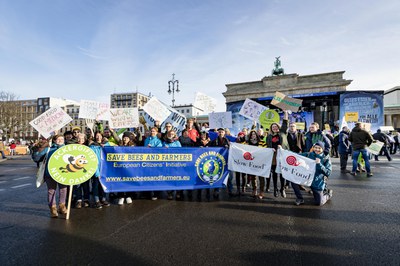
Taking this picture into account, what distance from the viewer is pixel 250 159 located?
5609mm

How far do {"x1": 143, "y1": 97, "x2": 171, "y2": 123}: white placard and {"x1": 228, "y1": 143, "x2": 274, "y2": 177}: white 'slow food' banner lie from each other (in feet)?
12.0

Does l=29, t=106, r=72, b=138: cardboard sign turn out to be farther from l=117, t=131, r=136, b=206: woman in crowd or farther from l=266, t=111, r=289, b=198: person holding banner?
l=266, t=111, r=289, b=198: person holding banner

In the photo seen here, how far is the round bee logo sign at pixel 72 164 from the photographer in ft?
13.8

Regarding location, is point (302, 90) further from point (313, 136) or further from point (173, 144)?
point (173, 144)

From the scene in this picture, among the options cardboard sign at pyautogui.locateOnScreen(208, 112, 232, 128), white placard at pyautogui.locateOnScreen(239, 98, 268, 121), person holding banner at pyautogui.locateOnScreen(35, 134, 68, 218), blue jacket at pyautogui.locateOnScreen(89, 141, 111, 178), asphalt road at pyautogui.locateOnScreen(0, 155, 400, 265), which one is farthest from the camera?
cardboard sign at pyautogui.locateOnScreen(208, 112, 232, 128)

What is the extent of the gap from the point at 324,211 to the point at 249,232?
2.01m

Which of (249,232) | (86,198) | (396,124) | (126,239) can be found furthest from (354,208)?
(396,124)

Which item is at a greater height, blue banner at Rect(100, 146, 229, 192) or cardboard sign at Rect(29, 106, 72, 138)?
cardboard sign at Rect(29, 106, 72, 138)

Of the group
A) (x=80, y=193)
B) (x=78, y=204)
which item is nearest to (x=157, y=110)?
(x=80, y=193)

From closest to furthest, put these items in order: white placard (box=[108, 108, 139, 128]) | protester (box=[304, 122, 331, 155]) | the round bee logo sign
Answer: the round bee logo sign, protester (box=[304, 122, 331, 155]), white placard (box=[108, 108, 139, 128])

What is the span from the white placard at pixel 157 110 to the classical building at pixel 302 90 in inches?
864

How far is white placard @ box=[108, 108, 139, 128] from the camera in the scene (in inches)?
348

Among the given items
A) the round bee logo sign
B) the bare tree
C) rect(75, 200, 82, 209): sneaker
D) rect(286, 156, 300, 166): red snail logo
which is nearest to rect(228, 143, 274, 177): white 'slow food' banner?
rect(286, 156, 300, 166): red snail logo

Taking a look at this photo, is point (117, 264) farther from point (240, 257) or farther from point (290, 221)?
point (290, 221)
